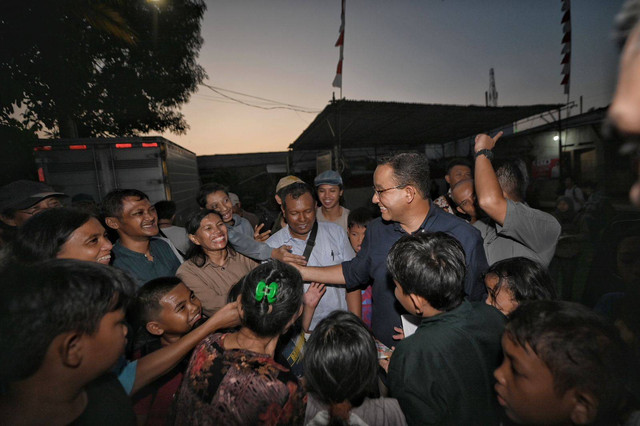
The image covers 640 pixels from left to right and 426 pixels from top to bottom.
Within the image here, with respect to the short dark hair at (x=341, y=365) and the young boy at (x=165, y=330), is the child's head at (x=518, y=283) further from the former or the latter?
the young boy at (x=165, y=330)

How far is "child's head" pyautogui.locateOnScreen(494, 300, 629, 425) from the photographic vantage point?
38.9 inches

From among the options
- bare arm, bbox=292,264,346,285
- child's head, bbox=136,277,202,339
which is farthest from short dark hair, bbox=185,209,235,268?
bare arm, bbox=292,264,346,285

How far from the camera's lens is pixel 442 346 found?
1.32 meters

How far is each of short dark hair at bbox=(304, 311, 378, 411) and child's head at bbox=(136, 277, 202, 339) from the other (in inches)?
47.0

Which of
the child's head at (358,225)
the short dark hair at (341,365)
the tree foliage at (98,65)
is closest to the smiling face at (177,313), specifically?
the short dark hair at (341,365)

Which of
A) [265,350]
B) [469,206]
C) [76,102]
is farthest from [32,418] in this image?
[76,102]

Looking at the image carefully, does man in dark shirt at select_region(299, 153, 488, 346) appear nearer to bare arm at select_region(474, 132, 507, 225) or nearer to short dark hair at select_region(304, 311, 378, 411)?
bare arm at select_region(474, 132, 507, 225)

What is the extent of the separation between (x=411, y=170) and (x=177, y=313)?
208 centimetres

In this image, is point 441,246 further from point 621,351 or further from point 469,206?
point 469,206

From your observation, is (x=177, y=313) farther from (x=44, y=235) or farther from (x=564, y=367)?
(x=564, y=367)

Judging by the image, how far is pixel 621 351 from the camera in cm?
101

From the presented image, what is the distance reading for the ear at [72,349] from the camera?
3.23 feet

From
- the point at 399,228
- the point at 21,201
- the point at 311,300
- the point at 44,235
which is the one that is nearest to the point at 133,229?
the point at 44,235

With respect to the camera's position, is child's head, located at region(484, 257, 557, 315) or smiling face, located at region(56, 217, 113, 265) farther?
smiling face, located at region(56, 217, 113, 265)
